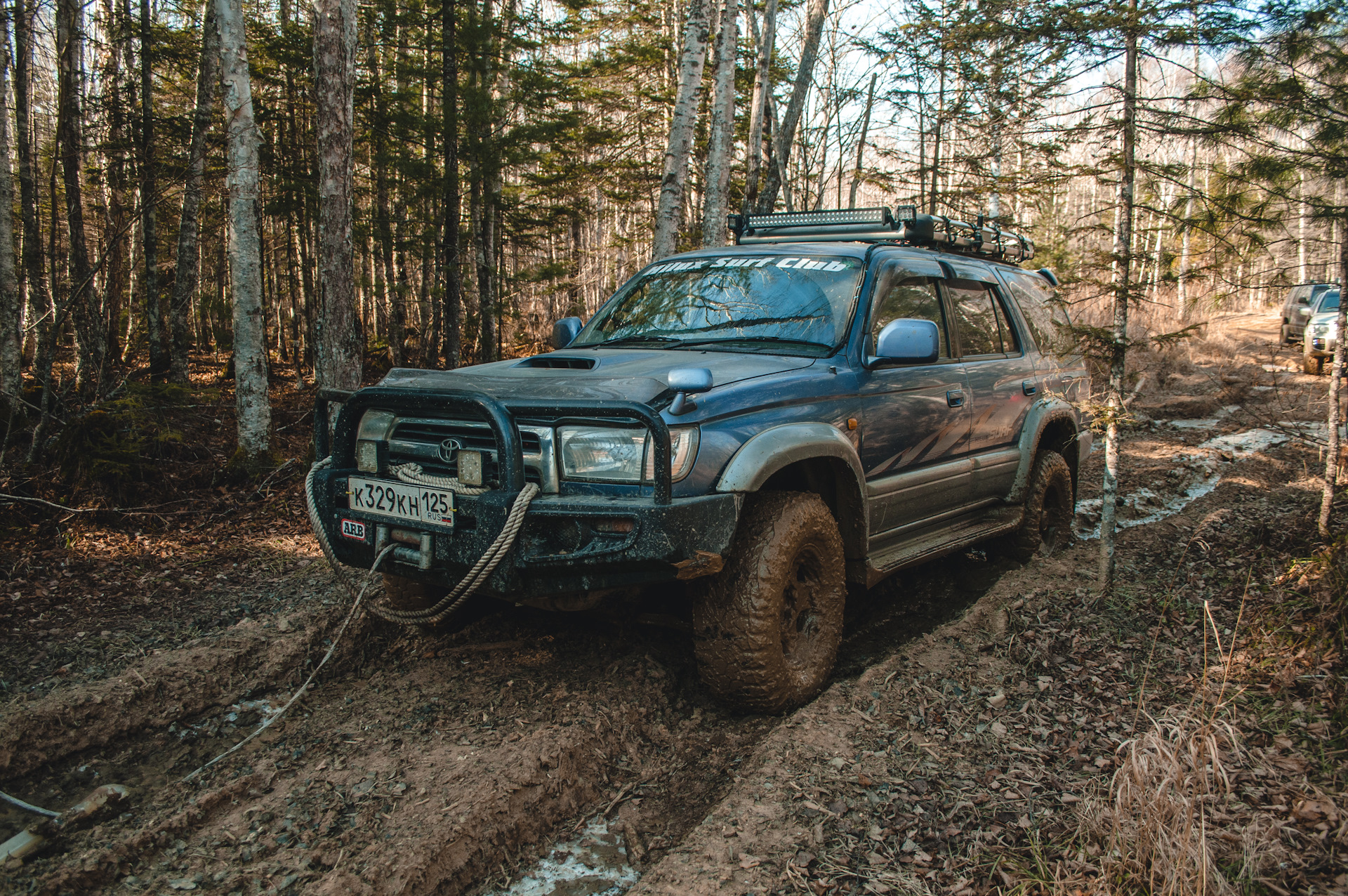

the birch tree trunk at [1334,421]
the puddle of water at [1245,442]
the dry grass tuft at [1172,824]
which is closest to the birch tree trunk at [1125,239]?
the birch tree trunk at [1334,421]

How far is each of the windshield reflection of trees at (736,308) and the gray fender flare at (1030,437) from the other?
195 centimetres

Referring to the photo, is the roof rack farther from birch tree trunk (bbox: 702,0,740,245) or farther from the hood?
birch tree trunk (bbox: 702,0,740,245)

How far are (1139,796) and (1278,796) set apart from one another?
2.03 feet

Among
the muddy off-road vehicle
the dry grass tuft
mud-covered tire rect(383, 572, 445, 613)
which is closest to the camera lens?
the dry grass tuft

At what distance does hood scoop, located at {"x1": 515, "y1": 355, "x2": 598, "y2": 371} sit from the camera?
361 cm

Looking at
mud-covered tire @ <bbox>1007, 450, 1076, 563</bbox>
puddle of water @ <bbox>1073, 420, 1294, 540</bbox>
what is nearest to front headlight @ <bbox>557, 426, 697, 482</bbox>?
mud-covered tire @ <bbox>1007, 450, 1076, 563</bbox>

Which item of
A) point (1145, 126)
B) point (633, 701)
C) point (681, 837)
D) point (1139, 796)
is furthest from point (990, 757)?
point (1145, 126)

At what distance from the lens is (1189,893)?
198cm

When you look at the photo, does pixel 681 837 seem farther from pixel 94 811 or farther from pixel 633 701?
pixel 94 811

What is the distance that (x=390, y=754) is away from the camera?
299cm

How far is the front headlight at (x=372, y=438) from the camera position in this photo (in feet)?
11.0

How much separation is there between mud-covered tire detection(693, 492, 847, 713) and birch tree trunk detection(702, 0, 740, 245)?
25.5ft

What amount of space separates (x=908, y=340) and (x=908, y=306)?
74 centimetres

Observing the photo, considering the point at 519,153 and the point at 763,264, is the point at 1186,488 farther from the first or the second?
the point at 519,153
